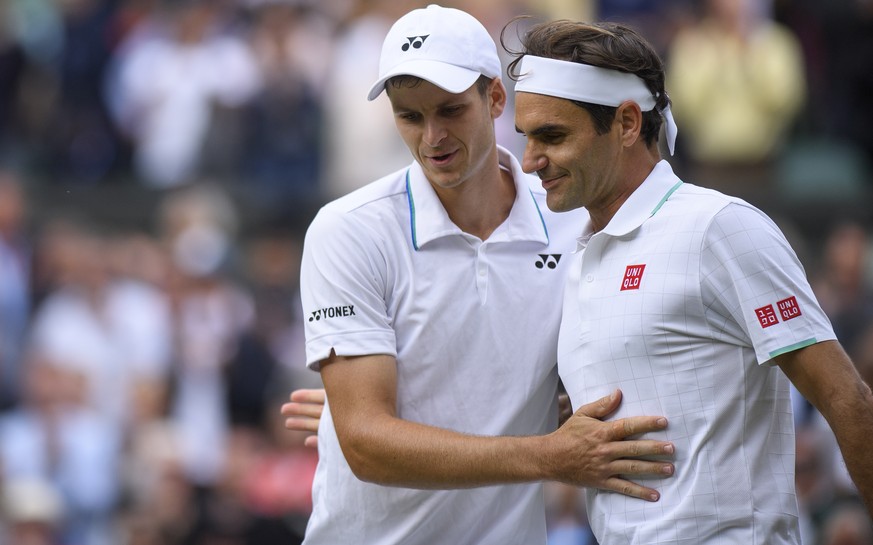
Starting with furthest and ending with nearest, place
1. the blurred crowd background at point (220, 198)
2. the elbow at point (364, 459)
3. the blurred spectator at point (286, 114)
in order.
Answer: the blurred spectator at point (286, 114)
the blurred crowd background at point (220, 198)
the elbow at point (364, 459)

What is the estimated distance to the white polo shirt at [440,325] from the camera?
420 cm

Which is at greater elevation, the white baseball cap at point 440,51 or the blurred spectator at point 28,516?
the white baseball cap at point 440,51

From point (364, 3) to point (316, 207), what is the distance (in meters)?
1.66

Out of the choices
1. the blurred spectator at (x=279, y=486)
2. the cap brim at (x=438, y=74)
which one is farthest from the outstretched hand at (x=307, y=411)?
the blurred spectator at (x=279, y=486)

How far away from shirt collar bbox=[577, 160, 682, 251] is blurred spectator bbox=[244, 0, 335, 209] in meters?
6.97

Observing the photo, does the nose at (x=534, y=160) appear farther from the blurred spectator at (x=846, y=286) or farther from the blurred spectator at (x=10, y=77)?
the blurred spectator at (x=10, y=77)

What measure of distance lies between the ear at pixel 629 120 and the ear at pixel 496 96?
580mm

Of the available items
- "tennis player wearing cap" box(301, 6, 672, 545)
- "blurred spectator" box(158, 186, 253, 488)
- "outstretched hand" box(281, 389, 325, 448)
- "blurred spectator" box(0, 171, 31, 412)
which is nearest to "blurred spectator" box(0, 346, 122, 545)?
"blurred spectator" box(158, 186, 253, 488)

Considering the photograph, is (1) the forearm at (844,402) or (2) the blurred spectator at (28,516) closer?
(1) the forearm at (844,402)

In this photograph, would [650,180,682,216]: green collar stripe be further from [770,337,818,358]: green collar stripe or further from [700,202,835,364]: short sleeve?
[770,337,818,358]: green collar stripe

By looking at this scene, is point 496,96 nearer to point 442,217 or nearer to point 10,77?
point 442,217

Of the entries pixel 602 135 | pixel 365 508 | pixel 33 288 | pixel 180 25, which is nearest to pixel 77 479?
pixel 33 288

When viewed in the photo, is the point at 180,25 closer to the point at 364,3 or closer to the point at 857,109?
the point at 364,3

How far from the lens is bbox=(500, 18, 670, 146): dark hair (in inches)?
153
